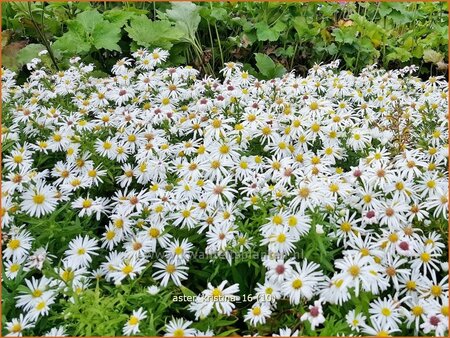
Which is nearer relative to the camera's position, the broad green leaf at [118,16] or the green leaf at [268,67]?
the green leaf at [268,67]

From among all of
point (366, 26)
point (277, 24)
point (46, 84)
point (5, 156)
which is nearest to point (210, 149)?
point (5, 156)

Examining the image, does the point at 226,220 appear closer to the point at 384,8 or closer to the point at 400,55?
the point at 400,55

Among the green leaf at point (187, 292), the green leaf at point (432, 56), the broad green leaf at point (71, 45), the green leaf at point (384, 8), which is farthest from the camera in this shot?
the green leaf at point (384, 8)

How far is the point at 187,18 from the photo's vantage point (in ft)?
10.3

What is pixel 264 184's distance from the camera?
1.72m

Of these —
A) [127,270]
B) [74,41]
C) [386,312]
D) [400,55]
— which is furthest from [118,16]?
[386,312]

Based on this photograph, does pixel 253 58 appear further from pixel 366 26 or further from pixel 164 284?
pixel 164 284

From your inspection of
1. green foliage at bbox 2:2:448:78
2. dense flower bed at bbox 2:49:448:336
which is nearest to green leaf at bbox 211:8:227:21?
green foliage at bbox 2:2:448:78

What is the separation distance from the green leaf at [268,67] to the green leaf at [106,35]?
80 centimetres

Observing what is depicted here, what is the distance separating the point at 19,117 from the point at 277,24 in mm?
1668

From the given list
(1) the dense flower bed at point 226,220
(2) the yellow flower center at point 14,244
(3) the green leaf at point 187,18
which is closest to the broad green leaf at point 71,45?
(3) the green leaf at point 187,18

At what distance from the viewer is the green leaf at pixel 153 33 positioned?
292 cm

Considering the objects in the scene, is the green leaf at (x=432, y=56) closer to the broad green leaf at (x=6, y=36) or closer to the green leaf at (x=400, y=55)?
the green leaf at (x=400, y=55)

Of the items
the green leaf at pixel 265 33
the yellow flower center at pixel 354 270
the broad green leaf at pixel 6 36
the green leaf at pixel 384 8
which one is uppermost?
the yellow flower center at pixel 354 270
